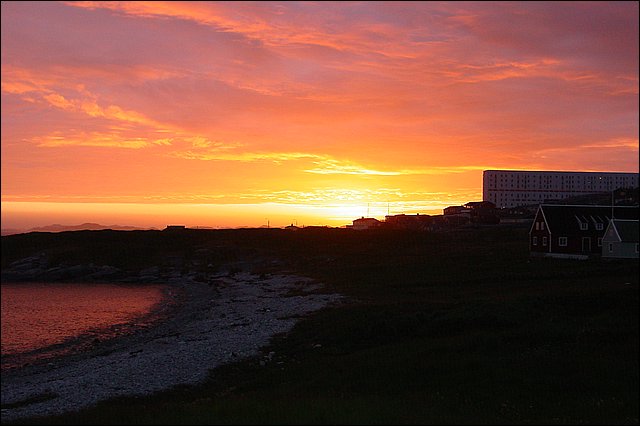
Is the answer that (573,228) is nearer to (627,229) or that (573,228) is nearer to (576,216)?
(576,216)

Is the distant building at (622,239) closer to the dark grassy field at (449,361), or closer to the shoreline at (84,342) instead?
the dark grassy field at (449,361)

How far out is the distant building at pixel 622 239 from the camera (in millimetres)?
72562

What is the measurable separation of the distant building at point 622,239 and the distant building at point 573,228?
478 centimetres

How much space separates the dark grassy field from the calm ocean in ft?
69.3

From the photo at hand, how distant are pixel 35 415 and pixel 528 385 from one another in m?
22.8

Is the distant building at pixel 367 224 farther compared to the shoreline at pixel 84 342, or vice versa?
the distant building at pixel 367 224

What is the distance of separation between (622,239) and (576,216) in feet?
35.1

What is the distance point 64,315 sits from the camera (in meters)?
67.5

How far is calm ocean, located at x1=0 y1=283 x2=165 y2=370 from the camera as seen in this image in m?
49.9

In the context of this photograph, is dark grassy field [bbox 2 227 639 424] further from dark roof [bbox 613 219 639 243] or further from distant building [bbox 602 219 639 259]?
dark roof [bbox 613 219 639 243]

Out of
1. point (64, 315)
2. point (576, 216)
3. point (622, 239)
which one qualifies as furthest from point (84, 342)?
point (576, 216)

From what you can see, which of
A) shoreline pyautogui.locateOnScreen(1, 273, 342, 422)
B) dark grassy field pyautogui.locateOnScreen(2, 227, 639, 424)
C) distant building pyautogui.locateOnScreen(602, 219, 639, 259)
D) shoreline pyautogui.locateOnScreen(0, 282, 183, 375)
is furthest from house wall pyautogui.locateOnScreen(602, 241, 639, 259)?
shoreline pyautogui.locateOnScreen(0, 282, 183, 375)

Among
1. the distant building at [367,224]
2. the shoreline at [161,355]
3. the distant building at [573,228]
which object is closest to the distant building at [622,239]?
the distant building at [573,228]

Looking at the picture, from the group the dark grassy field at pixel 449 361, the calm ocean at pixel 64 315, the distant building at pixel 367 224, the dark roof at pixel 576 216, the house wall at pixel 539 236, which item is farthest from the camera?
the distant building at pixel 367 224
